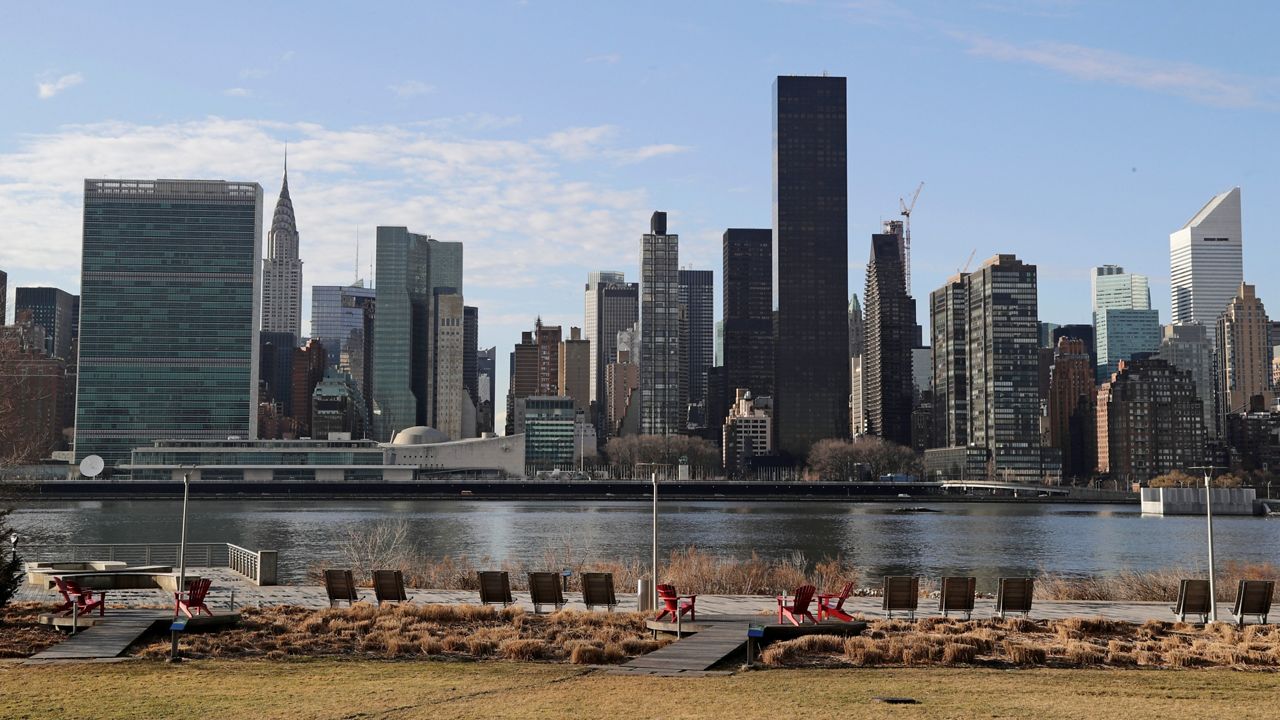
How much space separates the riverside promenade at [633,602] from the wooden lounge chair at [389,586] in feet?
5.16

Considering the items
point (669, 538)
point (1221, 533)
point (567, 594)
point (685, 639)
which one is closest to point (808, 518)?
point (1221, 533)

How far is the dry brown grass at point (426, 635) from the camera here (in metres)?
23.9

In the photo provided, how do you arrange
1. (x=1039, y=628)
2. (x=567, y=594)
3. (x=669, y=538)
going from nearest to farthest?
(x=1039, y=628) → (x=567, y=594) → (x=669, y=538)

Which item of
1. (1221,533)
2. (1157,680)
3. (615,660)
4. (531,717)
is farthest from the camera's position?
(1221,533)

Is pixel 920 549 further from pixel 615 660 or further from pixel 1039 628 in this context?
pixel 615 660

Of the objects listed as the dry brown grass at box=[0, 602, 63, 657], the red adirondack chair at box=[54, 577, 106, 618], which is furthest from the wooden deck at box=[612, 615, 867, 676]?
the red adirondack chair at box=[54, 577, 106, 618]

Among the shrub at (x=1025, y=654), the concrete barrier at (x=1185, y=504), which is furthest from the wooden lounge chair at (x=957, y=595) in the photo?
Answer: the concrete barrier at (x=1185, y=504)

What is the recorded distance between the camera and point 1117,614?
30.8 m

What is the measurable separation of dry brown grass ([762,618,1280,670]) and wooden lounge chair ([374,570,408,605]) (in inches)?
446

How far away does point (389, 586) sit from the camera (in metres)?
31.2

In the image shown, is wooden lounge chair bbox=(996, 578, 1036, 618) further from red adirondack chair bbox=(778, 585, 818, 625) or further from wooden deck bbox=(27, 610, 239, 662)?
wooden deck bbox=(27, 610, 239, 662)

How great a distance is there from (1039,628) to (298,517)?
13240 cm

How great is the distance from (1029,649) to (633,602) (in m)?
12.6

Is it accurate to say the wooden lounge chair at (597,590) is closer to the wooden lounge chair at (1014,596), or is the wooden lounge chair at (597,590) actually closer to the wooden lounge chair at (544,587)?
the wooden lounge chair at (544,587)
